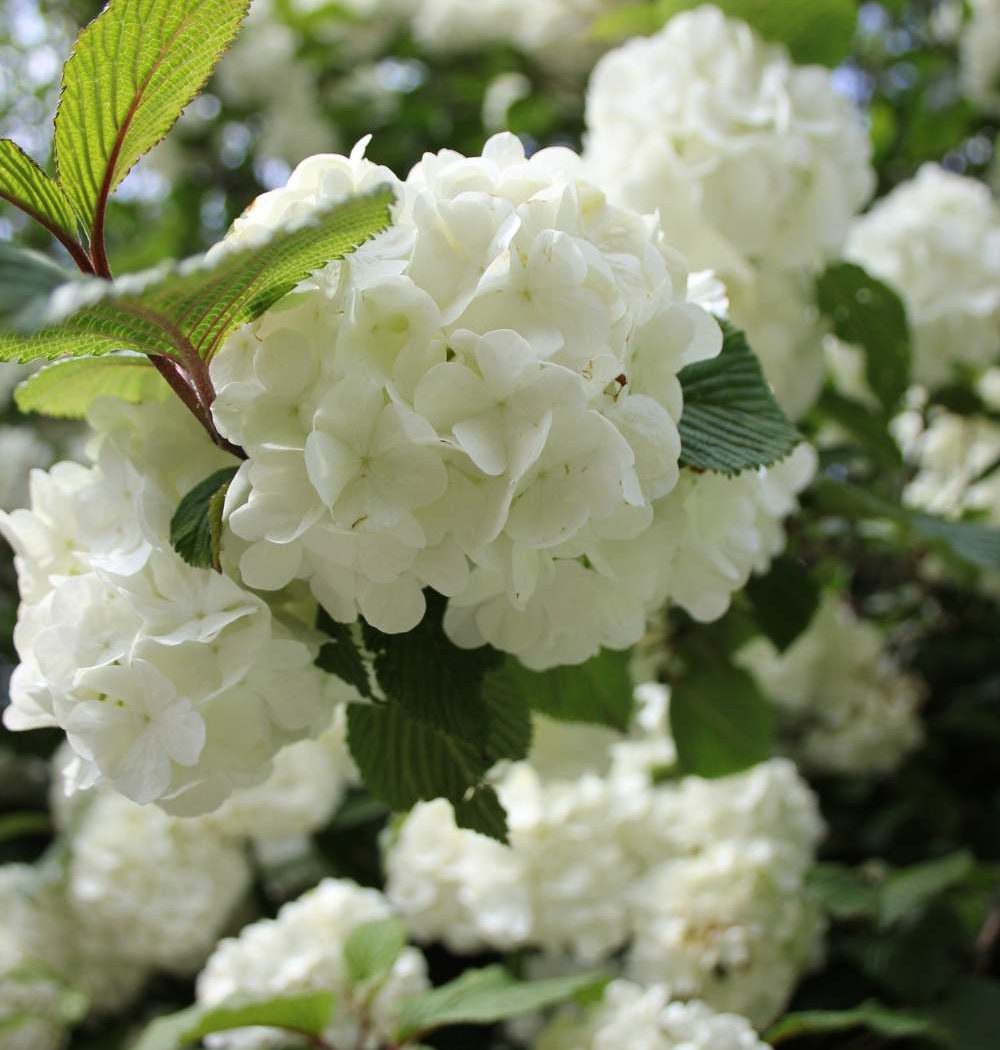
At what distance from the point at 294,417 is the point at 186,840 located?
0.85 m

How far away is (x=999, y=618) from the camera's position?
1.43m

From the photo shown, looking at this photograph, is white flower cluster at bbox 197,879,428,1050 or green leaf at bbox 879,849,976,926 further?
green leaf at bbox 879,849,976,926

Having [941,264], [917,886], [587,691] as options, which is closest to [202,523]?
[587,691]

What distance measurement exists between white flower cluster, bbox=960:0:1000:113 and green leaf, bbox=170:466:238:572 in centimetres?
150

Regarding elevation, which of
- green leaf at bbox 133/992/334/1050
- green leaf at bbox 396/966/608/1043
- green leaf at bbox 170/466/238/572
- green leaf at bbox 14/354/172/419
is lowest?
green leaf at bbox 396/966/608/1043

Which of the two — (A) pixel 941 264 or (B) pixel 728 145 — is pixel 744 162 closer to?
(B) pixel 728 145

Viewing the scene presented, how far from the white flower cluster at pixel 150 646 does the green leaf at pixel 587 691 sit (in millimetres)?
205

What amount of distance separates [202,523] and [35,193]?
5.6 inches

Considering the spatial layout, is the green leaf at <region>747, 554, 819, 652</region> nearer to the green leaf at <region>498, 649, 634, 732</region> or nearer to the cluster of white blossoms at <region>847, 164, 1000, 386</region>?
the green leaf at <region>498, 649, 634, 732</region>

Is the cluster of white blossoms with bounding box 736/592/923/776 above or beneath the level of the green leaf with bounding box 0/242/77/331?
beneath

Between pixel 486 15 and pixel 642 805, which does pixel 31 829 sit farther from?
pixel 486 15

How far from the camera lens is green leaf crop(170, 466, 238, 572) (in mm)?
480

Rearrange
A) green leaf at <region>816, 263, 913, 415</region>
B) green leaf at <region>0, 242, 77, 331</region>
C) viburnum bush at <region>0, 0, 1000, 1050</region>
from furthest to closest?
green leaf at <region>816, 263, 913, 415</region> → viburnum bush at <region>0, 0, 1000, 1050</region> → green leaf at <region>0, 242, 77, 331</region>

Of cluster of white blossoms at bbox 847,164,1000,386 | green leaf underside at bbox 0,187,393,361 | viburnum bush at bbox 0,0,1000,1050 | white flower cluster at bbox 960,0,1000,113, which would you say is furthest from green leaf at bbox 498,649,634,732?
white flower cluster at bbox 960,0,1000,113
